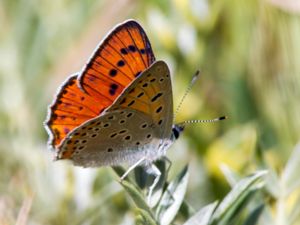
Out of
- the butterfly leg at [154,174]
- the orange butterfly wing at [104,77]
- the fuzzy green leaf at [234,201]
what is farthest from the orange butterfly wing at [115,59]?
the fuzzy green leaf at [234,201]

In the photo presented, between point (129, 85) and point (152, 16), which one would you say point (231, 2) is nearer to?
point (152, 16)

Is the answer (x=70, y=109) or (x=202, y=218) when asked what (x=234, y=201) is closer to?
(x=202, y=218)

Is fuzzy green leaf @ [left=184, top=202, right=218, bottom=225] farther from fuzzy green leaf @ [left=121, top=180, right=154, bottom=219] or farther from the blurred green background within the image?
the blurred green background

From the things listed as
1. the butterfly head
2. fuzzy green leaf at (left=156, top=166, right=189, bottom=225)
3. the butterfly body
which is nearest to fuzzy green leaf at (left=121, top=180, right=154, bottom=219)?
fuzzy green leaf at (left=156, top=166, right=189, bottom=225)

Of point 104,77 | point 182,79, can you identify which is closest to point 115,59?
point 104,77

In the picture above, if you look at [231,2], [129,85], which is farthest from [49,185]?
[231,2]

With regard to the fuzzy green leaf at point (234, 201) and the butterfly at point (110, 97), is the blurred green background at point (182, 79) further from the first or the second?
the fuzzy green leaf at point (234, 201)
